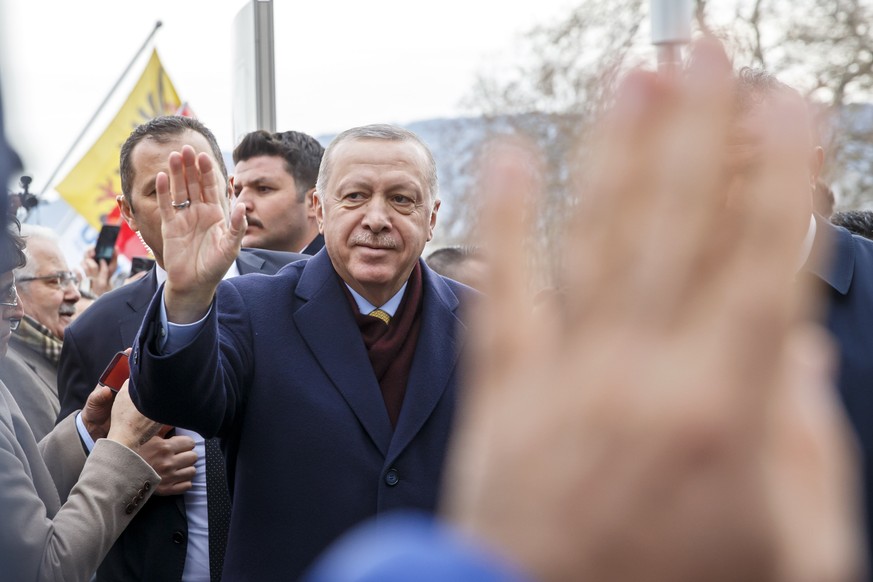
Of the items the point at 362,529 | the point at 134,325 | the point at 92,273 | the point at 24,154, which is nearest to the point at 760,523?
the point at 24,154

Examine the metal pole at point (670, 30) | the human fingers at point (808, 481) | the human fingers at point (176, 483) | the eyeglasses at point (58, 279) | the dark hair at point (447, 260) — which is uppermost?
the metal pole at point (670, 30)

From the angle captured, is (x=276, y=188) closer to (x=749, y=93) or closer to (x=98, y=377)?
(x=98, y=377)

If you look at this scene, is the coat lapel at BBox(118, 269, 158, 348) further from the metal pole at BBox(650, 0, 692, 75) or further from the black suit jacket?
the metal pole at BBox(650, 0, 692, 75)

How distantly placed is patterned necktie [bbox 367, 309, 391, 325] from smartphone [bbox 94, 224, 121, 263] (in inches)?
160

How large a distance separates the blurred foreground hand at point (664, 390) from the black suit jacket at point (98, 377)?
291 centimetres

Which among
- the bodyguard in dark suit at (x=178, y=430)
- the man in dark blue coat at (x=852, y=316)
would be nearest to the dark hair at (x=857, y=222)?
the man in dark blue coat at (x=852, y=316)

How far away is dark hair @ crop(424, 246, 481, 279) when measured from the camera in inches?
218

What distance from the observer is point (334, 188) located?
10.7 ft

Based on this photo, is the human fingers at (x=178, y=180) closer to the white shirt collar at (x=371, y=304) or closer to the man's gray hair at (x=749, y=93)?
the white shirt collar at (x=371, y=304)

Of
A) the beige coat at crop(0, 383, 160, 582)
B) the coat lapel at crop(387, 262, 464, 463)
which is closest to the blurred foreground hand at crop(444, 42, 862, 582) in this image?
the beige coat at crop(0, 383, 160, 582)

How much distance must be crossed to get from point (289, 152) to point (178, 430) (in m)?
1.98

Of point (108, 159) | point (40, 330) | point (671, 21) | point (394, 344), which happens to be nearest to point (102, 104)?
point (108, 159)

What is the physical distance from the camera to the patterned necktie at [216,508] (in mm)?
3205

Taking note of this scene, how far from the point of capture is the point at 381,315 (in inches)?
120
